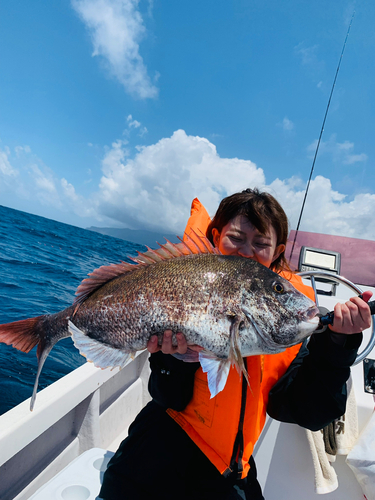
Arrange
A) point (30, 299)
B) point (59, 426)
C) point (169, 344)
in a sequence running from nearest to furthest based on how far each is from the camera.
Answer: point (169, 344), point (59, 426), point (30, 299)

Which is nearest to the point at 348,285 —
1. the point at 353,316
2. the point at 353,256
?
the point at 353,316

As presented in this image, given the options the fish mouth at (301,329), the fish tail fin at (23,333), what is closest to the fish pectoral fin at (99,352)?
the fish tail fin at (23,333)

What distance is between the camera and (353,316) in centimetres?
159

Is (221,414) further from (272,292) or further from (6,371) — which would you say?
(6,371)

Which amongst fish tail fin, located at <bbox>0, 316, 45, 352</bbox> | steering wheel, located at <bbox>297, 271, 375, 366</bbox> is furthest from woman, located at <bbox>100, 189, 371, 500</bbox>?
fish tail fin, located at <bbox>0, 316, 45, 352</bbox>

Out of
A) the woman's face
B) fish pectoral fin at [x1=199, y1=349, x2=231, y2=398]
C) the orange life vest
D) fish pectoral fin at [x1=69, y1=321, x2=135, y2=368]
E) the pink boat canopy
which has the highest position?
the pink boat canopy

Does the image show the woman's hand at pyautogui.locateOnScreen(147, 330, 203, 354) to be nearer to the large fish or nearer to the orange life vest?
the large fish

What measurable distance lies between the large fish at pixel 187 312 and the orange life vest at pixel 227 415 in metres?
0.51

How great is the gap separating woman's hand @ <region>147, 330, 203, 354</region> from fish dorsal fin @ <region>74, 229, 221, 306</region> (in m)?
0.49

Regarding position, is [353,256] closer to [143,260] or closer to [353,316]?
[353,316]

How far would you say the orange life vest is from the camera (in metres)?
1.88

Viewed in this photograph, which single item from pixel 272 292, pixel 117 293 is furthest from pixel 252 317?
pixel 117 293

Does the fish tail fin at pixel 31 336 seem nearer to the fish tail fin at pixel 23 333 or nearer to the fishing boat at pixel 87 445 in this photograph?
the fish tail fin at pixel 23 333

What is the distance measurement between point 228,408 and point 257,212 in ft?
4.43
